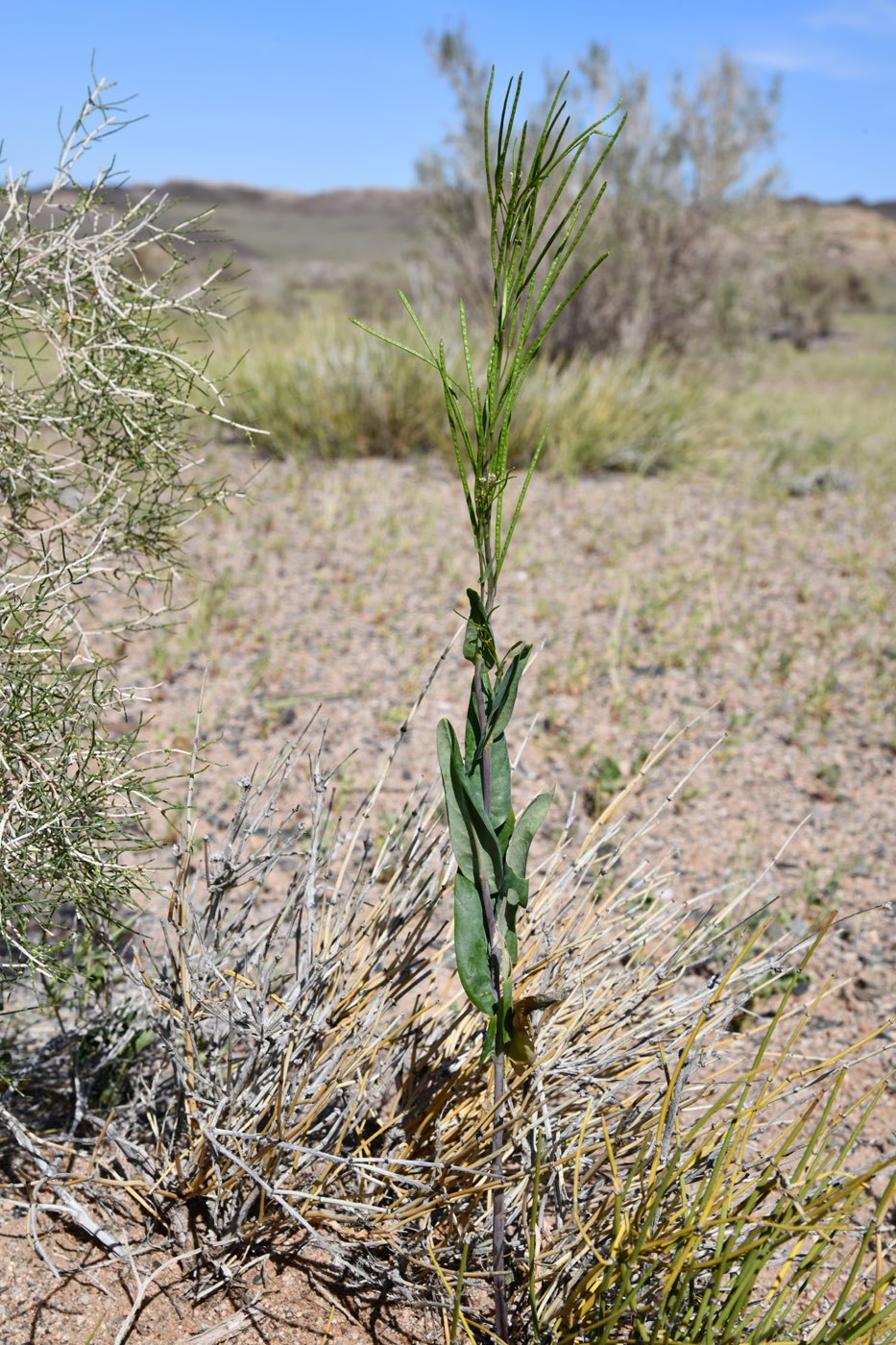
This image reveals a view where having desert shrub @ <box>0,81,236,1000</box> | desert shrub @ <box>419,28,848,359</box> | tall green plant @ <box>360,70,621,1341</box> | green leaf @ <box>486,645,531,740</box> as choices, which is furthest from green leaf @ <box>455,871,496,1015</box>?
desert shrub @ <box>419,28,848,359</box>

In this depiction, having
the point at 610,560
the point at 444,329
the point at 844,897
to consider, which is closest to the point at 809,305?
the point at 444,329

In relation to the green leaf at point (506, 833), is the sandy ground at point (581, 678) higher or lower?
lower

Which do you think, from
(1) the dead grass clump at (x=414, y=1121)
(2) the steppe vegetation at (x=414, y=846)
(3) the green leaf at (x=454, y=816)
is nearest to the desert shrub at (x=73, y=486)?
(2) the steppe vegetation at (x=414, y=846)

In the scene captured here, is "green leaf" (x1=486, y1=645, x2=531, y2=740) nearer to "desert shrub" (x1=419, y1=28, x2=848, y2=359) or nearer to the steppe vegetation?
the steppe vegetation

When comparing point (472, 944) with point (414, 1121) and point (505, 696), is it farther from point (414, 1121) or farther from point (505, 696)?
point (414, 1121)

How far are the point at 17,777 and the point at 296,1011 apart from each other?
0.56m

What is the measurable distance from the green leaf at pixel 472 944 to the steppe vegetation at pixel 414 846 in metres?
0.01

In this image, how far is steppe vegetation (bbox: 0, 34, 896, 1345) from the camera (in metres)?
1.34

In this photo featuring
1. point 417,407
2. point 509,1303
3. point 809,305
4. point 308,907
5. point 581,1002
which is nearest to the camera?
point 509,1303

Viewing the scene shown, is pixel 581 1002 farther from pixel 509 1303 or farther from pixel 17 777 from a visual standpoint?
pixel 17 777

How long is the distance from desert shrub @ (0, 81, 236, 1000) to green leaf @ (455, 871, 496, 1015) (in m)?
0.54

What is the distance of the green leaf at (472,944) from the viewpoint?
1162 millimetres

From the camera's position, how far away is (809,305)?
21438 mm

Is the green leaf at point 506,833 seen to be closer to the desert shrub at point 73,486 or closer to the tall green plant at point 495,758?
the tall green plant at point 495,758
